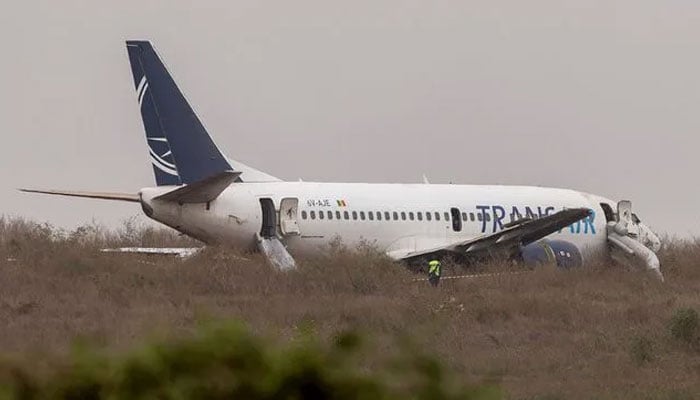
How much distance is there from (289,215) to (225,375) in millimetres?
33191

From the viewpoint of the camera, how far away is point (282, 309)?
3042 cm

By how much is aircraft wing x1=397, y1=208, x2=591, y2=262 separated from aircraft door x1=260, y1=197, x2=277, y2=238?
167 inches

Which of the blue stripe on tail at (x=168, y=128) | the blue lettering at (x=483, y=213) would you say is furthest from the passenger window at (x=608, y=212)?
the blue stripe on tail at (x=168, y=128)

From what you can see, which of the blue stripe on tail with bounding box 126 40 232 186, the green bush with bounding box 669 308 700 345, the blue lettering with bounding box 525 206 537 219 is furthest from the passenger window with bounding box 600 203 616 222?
the green bush with bounding box 669 308 700 345

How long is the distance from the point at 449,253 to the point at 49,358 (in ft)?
116

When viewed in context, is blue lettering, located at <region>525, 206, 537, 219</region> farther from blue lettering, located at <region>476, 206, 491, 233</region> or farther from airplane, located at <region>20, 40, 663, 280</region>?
blue lettering, located at <region>476, 206, 491, 233</region>

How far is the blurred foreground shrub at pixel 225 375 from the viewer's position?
7.12m

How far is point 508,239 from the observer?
42.2 meters

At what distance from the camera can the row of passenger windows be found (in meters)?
41.1

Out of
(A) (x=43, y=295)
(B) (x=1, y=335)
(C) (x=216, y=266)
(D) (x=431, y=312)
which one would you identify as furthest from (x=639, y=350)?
(C) (x=216, y=266)

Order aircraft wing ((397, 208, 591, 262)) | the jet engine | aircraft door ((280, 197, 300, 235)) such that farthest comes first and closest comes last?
the jet engine < aircraft wing ((397, 208, 591, 262)) < aircraft door ((280, 197, 300, 235))

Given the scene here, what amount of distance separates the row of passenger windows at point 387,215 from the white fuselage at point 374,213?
0.08 ft

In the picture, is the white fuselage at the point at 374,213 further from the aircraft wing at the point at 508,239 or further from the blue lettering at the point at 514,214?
the aircraft wing at the point at 508,239

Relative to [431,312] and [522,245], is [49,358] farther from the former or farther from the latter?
[522,245]
